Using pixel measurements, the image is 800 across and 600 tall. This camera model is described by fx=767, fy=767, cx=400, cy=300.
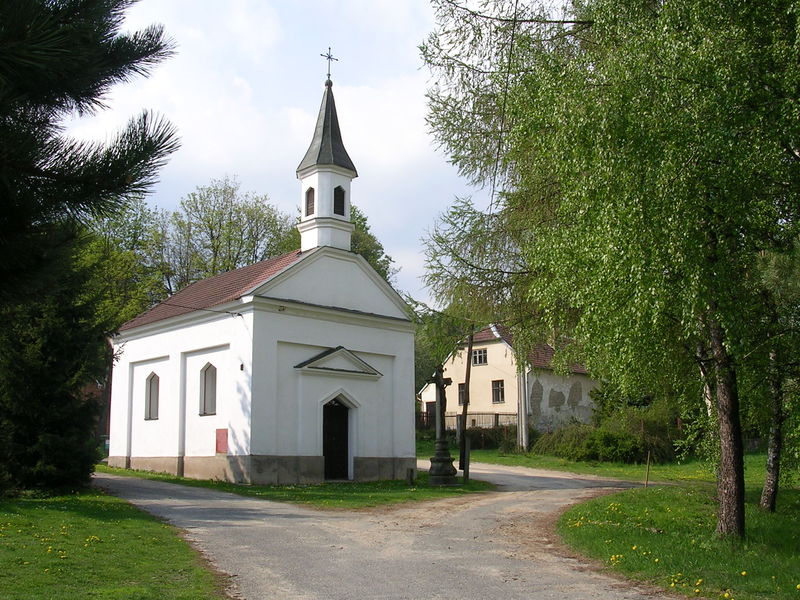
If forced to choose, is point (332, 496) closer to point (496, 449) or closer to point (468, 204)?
point (468, 204)

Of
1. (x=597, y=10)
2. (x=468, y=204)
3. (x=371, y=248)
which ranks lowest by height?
(x=468, y=204)

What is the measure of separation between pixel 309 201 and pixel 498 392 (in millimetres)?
23017

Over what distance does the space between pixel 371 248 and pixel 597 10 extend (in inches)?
1531

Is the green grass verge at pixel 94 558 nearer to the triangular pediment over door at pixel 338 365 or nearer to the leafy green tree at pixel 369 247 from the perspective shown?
the triangular pediment over door at pixel 338 365

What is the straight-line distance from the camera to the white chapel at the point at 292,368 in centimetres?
2347

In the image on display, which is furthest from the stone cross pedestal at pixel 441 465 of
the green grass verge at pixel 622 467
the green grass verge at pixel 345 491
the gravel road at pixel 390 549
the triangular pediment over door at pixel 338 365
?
the green grass verge at pixel 622 467

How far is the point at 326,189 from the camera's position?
26.5m

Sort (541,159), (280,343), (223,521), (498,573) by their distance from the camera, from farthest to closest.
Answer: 1. (280,343)
2. (223,521)
3. (541,159)
4. (498,573)

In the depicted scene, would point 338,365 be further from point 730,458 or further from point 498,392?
point 498,392

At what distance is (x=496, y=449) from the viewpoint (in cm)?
4147

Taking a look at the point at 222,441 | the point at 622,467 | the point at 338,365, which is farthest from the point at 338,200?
the point at 622,467

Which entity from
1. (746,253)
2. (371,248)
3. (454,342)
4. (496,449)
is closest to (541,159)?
(746,253)

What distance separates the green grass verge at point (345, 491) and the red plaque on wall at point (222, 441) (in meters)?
1.03

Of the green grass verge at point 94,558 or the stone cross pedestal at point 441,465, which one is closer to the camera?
the green grass verge at point 94,558
